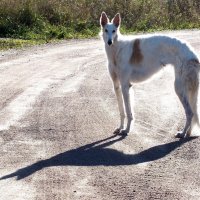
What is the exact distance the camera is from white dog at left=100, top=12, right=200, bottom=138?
9.32m

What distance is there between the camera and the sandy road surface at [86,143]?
23.0 feet

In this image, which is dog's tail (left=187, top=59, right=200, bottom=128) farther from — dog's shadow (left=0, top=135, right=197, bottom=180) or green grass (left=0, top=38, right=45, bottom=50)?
green grass (left=0, top=38, right=45, bottom=50)

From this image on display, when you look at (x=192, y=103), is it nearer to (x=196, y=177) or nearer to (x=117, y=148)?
(x=117, y=148)

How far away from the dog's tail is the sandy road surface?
50cm

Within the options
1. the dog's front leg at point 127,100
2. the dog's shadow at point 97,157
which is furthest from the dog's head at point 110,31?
the dog's shadow at point 97,157

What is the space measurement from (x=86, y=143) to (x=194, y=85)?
1.87 m

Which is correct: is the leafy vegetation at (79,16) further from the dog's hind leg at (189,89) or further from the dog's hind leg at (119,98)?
the dog's hind leg at (189,89)

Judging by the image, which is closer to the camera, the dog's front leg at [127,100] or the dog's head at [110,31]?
A: the dog's front leg at [127,100]

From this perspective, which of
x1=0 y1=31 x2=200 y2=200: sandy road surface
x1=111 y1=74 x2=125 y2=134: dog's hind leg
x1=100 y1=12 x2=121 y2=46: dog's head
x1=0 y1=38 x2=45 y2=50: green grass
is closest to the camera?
x1=0 y1=31 x2=200 y2=200: sandy road surface

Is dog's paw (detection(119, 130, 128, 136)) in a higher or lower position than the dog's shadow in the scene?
lower

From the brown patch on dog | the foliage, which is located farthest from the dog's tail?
the foliage

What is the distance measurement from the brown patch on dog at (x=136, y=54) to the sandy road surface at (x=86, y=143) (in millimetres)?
523

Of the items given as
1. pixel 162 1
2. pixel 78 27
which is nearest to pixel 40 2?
pixel 78 27

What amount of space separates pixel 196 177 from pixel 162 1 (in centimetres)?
2301
